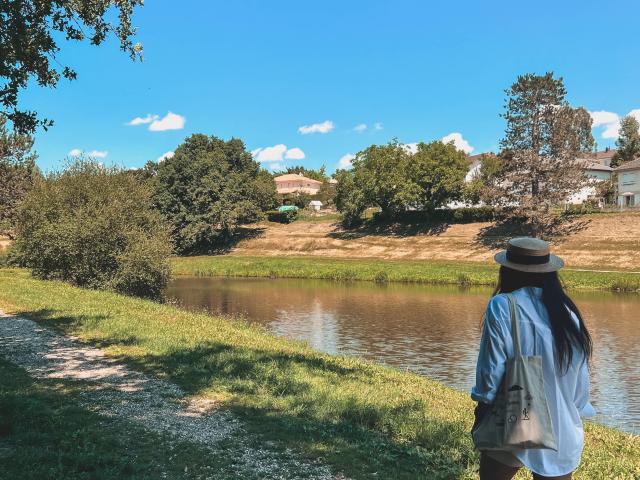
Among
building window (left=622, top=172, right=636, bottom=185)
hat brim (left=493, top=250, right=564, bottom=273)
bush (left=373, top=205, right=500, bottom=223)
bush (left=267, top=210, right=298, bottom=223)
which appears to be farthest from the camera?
bush (left=267, top=210, right=298, bottom=223)

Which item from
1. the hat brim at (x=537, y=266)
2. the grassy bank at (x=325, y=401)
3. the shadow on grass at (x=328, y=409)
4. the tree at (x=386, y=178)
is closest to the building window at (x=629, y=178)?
the tree at (x=386, y=178)

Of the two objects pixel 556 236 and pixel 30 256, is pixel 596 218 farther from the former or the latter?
pixel 30 256

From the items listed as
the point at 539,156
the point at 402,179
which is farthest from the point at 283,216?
the point at 539,156

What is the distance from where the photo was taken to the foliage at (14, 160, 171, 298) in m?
27.8

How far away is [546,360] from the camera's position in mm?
3230

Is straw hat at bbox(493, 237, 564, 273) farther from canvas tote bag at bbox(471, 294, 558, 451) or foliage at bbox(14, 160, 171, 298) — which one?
Result: foliage at bbox(14, 160, 171, 298)

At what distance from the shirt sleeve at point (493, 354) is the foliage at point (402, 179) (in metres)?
61.7

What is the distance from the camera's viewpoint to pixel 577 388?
3.38m

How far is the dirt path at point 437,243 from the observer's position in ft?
149

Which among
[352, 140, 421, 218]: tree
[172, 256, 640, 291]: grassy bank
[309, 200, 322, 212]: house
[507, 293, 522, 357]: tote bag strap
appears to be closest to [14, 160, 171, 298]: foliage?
[172, 256, 640, 291]: grassy bank

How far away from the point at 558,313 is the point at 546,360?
0.98 feet

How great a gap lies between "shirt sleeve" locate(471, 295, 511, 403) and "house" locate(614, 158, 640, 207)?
243 ft

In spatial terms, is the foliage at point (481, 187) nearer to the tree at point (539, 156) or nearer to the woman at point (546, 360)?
the tree at point (539, 156)

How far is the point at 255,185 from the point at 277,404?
6500 centimetres
